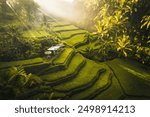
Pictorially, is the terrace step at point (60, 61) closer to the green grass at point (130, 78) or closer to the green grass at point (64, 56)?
the green grass at point (64, 56)

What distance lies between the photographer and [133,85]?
11.4m

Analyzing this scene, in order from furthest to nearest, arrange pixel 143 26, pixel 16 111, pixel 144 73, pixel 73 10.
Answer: pixel 73 10, pixel 143 26, pixel 144 73, pixel 16 111

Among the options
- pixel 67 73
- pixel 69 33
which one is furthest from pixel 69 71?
pixel 69 33

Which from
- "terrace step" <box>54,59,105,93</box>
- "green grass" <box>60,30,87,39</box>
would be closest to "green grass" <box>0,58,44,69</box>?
"terrace step" <box>54,59,105,93</box>

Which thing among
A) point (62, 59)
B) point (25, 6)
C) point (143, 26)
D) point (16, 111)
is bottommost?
point (16, 111)

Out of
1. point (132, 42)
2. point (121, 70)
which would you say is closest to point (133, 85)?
point (121, 70)

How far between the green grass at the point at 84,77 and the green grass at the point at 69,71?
0.30 m

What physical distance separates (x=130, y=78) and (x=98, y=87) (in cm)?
176

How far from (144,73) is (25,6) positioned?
6.55 metres

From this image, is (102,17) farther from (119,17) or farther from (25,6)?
(25,6)

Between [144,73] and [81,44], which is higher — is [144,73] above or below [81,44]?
below

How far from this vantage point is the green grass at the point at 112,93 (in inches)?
410

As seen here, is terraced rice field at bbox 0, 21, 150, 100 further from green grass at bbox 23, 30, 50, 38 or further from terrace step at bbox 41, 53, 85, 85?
green grass at bbox 23, 30, 50, 38

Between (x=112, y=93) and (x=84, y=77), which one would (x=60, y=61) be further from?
(x=112, y=93)
